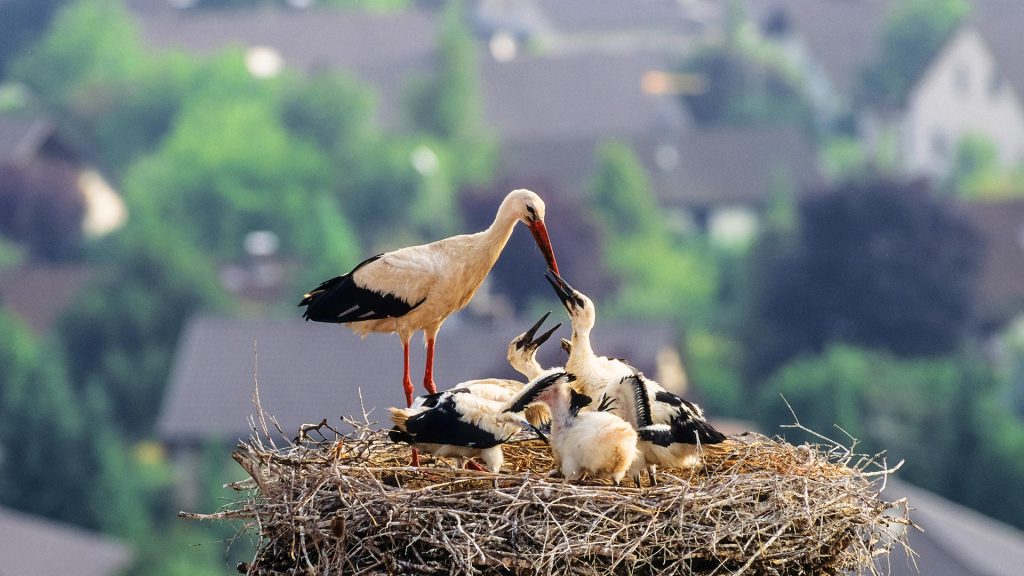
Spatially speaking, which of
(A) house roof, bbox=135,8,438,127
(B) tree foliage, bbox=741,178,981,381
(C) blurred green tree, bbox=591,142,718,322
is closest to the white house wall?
(C) blurred green tree, bbox=591,142,718,322

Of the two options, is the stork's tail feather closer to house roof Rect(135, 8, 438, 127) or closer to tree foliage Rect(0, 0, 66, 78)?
house roof Rect(135, 8, 438, 127)

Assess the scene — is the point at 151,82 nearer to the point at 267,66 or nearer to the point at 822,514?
the point at 267,66

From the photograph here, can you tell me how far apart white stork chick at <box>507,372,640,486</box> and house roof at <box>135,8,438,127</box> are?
122424mm

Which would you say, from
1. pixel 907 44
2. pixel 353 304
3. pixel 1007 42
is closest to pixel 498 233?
pixel 353 304

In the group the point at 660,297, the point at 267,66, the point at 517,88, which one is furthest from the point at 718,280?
the point at 267,66

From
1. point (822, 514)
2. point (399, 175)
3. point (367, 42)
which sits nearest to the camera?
point (822, 514)

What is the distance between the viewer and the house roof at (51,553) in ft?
150

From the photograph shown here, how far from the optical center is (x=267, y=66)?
136 metres

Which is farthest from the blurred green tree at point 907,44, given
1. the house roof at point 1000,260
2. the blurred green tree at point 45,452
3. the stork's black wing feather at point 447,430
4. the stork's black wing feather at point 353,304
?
the stork's black wing feather at point 447,430

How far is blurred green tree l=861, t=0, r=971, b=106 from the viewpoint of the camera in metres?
124

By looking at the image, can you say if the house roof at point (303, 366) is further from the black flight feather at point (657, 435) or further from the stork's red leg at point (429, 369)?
the black flight feather at point (657, 435)

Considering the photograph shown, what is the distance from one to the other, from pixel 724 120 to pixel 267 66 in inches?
1245

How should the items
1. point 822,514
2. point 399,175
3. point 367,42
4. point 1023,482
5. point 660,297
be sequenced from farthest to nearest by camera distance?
point 367,42
point 399,175
point 660,297
point 1023,482
point 822,514

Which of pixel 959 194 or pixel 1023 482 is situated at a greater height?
pixel 1023 482
